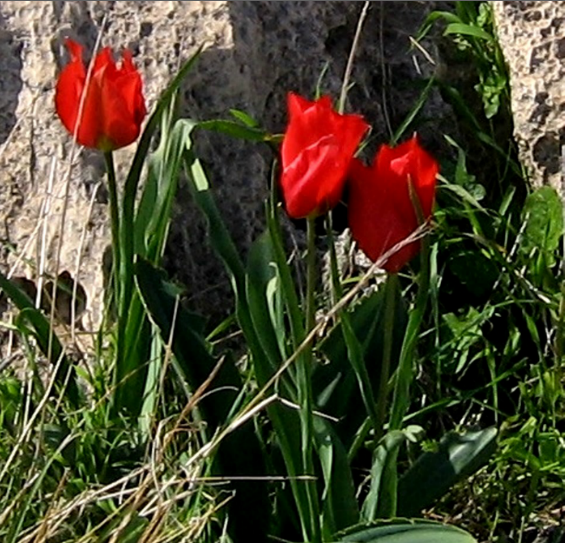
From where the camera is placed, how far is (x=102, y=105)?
1.52m

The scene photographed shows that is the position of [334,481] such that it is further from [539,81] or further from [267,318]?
[539,81]

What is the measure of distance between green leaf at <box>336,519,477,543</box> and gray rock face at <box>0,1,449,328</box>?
0.54 metres

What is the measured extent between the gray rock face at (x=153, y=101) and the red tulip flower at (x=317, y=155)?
53 centimetres

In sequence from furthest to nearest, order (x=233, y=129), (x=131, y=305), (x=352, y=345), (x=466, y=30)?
(x=466, y=30) → (x=131, y=305) → (x=233, y=129) → (x=352, y=345)

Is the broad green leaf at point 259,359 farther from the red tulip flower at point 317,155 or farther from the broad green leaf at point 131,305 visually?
the red tulip flower at point 317,155

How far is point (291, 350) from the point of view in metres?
1.57

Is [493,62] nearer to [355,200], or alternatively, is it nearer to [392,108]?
[392,108]

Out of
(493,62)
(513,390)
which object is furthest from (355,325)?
(493,62)

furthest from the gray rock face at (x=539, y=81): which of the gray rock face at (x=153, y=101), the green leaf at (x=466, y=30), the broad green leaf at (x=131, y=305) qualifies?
the broad green leaf at (x=131, y=305)

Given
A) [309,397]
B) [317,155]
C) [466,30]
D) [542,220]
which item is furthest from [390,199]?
[466,30]

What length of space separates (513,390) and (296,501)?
18.4 inches

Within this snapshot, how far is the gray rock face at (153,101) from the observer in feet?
6.21

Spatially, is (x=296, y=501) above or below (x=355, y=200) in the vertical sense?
below

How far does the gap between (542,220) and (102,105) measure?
2.28 feet
